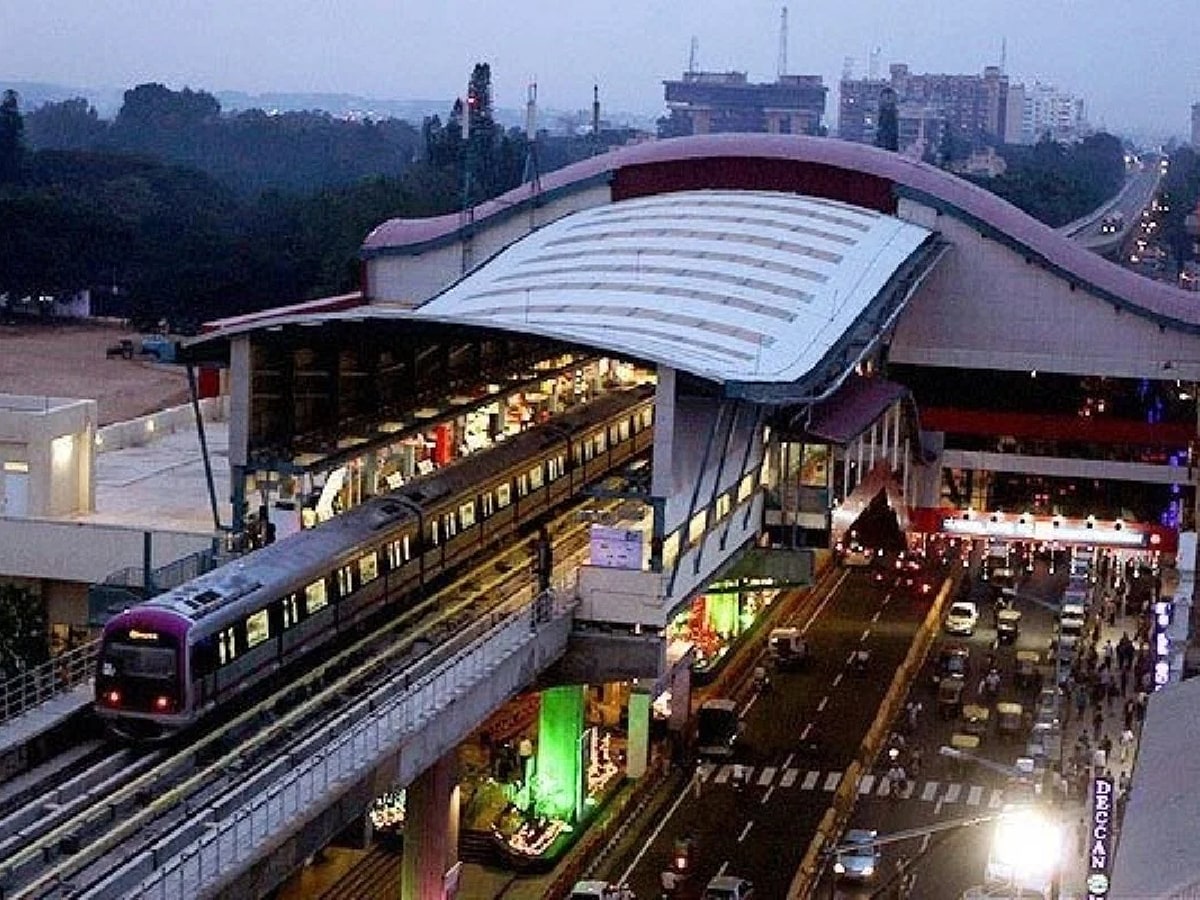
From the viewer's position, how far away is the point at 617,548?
2911 cm

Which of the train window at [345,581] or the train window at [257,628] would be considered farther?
the train window at [345,581]

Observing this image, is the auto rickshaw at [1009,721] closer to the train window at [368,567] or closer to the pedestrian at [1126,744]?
the pedestrian at [1126,744]

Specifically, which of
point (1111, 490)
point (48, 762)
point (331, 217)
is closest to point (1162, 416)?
point (1111, 490)

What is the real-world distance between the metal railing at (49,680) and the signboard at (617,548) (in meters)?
6.99

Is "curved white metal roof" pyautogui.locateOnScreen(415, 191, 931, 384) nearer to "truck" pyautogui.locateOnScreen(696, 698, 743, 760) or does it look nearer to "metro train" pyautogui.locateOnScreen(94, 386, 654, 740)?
"metro train" pyautogui.locateOnScreen(94, 386, 654, 740)

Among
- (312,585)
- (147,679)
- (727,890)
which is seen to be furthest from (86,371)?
(147,679)

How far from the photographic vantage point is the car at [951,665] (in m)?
38.9

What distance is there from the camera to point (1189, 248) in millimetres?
156500

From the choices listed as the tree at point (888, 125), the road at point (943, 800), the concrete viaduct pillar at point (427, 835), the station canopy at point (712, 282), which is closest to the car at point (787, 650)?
the road at point (943, 800)

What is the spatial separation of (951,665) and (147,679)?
20.2 m

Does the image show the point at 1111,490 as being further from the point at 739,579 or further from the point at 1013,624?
the point at 739,579

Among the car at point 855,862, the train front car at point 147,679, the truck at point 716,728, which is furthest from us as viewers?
the truck at point 716,728

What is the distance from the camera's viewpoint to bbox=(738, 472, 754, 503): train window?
109ft

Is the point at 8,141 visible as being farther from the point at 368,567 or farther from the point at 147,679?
the point at 147,679
